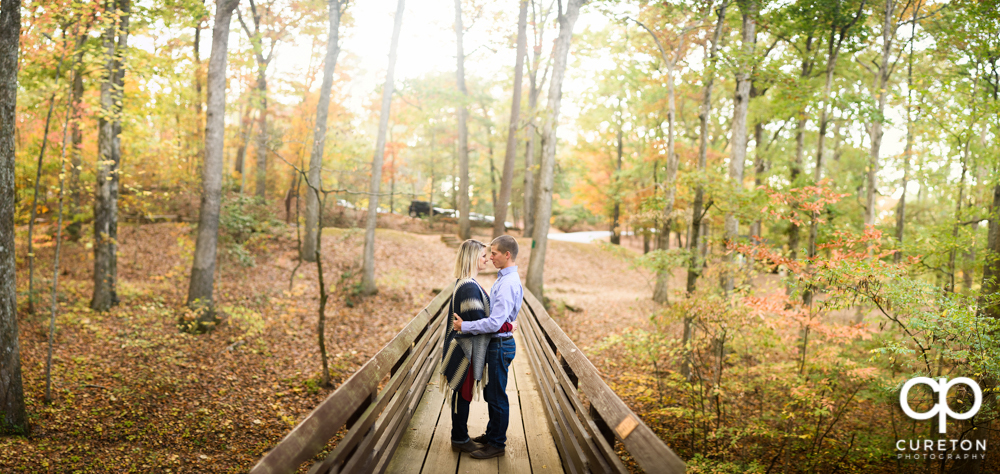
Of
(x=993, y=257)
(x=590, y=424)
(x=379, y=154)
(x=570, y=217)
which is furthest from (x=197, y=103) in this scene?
(x=570, y=217)

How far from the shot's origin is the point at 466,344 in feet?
12.1

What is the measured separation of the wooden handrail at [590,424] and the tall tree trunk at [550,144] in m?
7.76

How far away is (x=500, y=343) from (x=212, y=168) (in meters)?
8.52

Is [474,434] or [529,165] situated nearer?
[474,434]

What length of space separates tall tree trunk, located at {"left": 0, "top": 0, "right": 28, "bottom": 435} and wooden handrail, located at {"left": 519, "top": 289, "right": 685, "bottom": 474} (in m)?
5.75

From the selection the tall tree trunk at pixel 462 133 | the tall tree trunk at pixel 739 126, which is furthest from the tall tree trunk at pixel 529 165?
the tall tree trunk at pixel 739 126

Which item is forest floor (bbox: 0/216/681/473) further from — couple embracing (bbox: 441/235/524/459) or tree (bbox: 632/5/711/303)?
couple embracing (bbox: 441/235/524/459)

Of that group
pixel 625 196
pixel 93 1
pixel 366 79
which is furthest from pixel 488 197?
pixel 93 1

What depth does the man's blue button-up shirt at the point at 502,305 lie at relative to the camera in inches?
138

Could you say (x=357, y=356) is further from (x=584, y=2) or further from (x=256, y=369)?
(x=584, y=2)

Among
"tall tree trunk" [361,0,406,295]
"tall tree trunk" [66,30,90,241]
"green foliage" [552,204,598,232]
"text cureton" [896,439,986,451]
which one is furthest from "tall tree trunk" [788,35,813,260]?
"green foliage" [552,204,598,232]

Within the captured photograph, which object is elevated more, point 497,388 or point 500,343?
point 500,343

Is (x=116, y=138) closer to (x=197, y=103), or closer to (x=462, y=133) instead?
(x=197, y=103)

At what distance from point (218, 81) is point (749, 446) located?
1094 centimetres
